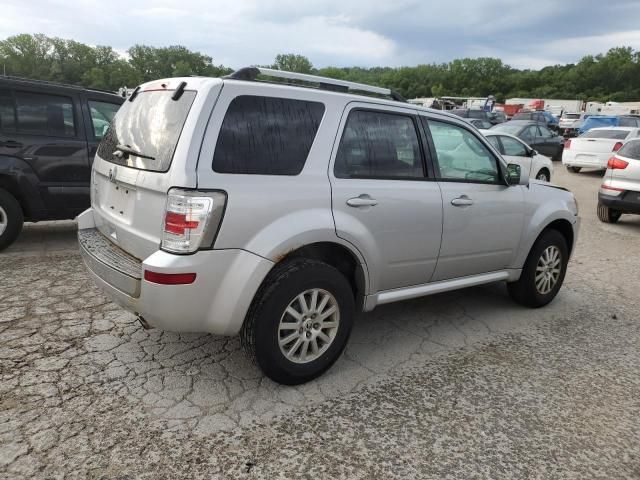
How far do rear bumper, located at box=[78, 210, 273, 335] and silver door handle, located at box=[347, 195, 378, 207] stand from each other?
0.69 m

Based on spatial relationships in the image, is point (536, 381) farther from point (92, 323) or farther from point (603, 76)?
point (603, 76)

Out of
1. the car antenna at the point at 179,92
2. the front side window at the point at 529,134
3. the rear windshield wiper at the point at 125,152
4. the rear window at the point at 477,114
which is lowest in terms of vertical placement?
the rear windshield wiper at the point at 125,152

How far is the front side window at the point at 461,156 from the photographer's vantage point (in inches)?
148

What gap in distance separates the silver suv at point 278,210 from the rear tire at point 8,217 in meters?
2.39

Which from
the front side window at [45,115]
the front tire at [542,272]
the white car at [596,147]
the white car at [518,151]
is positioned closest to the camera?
the front tire at [542,272]

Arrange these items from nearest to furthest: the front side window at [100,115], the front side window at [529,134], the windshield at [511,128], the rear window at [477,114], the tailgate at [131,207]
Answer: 1. the tailgate at [131,207]
2. the front side window at [100,115]
3. the windshield at [511,128]
4. the front side window at [529,134]
5. the rear window at [477,114]

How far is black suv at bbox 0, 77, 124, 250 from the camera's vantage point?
5262mm

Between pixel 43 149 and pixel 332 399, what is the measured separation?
4.42 meters

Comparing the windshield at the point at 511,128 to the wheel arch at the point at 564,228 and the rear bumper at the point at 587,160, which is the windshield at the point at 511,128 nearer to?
the rear bumper at the point at 587,160

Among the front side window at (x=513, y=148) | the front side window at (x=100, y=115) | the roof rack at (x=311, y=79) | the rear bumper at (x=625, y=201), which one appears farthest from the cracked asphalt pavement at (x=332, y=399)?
the front side window at (x=513, y=148)

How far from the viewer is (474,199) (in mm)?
3848

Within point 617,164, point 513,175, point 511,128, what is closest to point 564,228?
point 513,175

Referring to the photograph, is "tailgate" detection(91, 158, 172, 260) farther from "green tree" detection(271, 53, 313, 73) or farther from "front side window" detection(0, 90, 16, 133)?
"green tree" detection(271, 53, 313, 73)

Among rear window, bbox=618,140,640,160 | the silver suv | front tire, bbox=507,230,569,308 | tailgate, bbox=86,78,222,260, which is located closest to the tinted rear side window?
the silver suv
